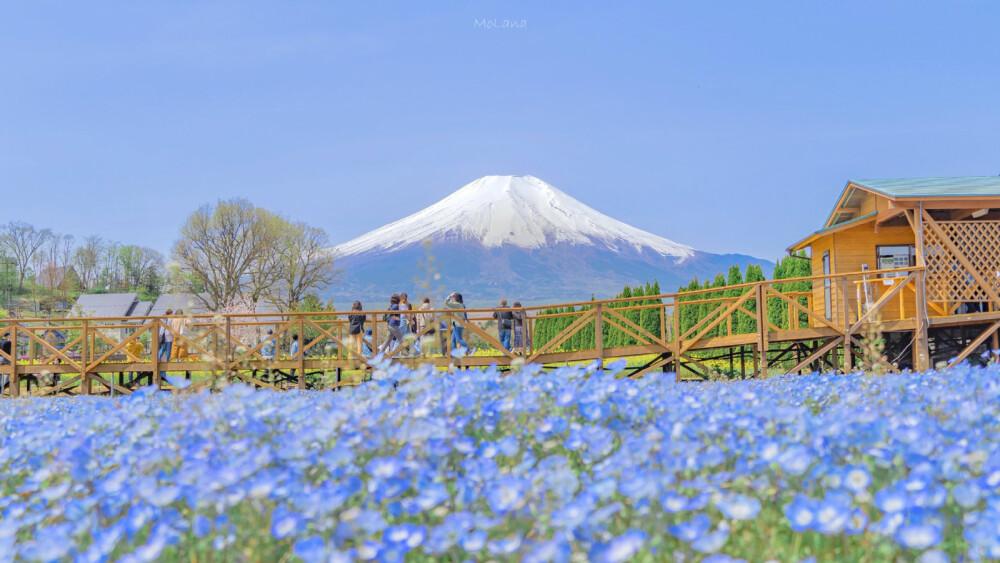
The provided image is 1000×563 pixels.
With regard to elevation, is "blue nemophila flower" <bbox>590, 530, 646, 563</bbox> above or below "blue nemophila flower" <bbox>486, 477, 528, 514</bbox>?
below

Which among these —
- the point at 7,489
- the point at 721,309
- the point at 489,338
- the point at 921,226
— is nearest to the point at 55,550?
the point at 7,489

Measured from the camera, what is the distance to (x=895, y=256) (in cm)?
1867

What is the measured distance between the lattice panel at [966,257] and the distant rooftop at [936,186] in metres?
0.60

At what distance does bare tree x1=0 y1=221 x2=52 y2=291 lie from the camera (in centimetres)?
6694

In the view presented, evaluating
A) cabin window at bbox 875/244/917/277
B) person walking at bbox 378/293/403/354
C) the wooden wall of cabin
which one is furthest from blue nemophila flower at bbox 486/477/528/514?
cabin window at bbox 875/244/917/277

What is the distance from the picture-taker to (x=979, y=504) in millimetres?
2676

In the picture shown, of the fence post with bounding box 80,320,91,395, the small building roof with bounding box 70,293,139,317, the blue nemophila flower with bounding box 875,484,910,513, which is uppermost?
the small building roof with bounding box 70,293,139,317

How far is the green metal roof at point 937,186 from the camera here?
53.1ft

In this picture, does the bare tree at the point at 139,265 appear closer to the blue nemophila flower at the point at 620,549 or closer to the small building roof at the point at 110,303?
the small building roof at the point at 110,303

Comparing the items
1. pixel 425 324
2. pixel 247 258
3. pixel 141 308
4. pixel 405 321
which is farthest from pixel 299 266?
pixel 425 324

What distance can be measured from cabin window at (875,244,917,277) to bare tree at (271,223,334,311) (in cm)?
3367

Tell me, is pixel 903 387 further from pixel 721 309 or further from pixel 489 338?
pixel 721 309

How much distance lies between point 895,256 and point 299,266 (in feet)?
117

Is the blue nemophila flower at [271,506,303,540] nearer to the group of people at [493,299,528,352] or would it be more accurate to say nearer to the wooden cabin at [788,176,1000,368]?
the group of people at [493,299,528,352]
